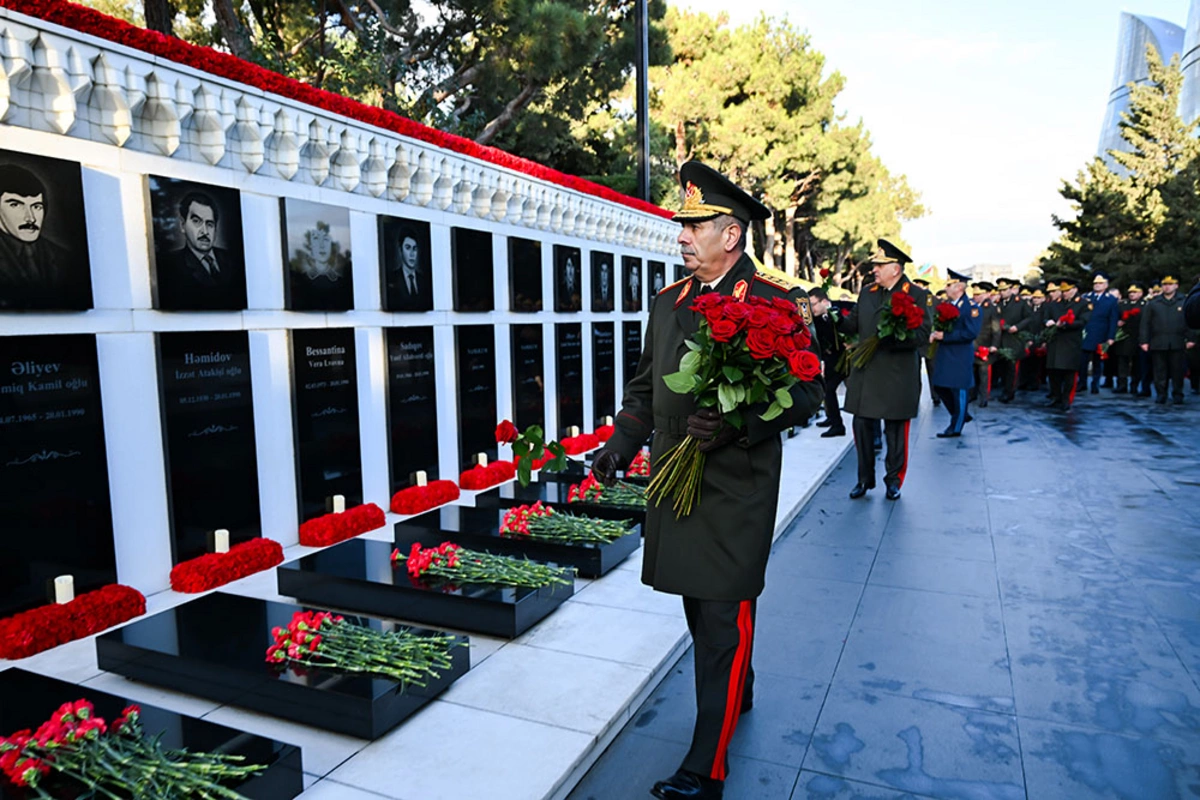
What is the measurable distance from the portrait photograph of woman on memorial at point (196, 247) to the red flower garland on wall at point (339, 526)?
1.65m

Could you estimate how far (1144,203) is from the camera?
26.2 metres

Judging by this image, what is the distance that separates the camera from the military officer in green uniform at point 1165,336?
1362 centimetres

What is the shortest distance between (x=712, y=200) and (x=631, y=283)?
9.02m

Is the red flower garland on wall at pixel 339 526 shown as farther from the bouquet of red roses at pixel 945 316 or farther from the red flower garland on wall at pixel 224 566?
the bouquet of red roses at pixel 945 316

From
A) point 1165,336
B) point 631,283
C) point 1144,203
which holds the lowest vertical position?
point 1165,336

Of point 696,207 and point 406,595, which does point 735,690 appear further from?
point 406,595

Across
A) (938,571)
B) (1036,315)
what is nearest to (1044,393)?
(1036,315)

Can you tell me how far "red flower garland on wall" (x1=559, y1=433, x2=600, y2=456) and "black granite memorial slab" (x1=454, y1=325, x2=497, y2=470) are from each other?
54.2 inches

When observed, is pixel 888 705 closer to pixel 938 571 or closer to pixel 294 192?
pixel 938 571

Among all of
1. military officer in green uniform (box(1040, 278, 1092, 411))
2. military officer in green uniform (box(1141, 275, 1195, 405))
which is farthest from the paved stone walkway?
military officer in green uniform (box(1141, 275, 1195, 405))

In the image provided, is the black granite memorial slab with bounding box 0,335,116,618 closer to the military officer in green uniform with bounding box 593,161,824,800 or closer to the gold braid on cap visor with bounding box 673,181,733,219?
the military officer in green uniform with bounding box 593,161,824,800

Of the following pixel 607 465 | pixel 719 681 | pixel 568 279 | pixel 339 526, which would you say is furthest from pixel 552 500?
pixel 568 279

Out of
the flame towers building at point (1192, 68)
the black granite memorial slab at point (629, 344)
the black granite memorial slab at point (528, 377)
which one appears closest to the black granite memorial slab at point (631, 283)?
the black granite memorial slab at point (629, 344)

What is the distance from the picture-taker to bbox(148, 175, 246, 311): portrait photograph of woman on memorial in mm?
4773
